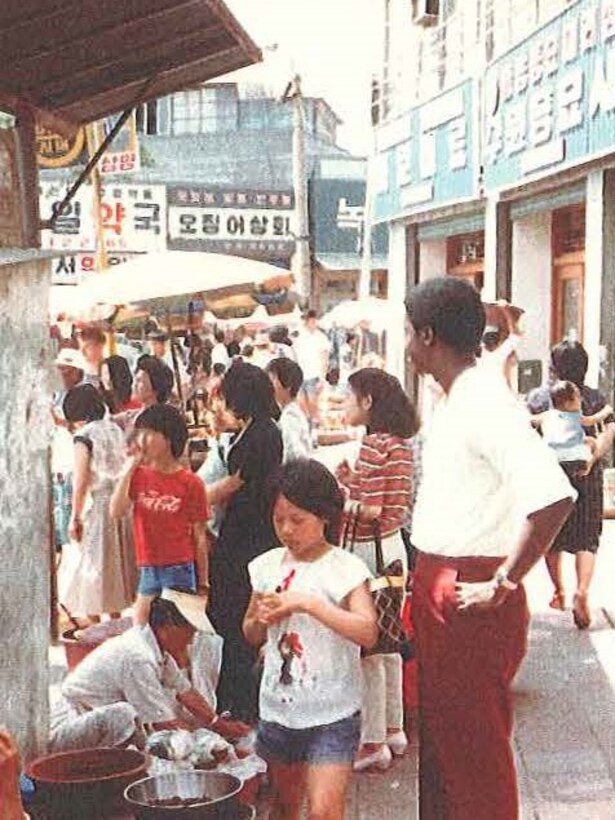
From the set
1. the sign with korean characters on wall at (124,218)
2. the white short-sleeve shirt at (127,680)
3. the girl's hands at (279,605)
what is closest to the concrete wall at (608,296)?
the white short-sleeve shirt at (127,680)

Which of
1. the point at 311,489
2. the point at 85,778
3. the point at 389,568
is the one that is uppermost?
the point at 311,489

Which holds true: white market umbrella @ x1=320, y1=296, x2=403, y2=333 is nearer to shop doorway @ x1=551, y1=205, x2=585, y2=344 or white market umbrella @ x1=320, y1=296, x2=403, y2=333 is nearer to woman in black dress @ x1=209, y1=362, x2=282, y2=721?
shop doorway @ x1=551, y1=205, x2=585, y2=344

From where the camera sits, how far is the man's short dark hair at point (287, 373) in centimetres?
782

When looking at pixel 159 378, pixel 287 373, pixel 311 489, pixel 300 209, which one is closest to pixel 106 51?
pixel 311 489

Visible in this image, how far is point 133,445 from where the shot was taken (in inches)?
286

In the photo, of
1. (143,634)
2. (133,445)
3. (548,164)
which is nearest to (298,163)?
(548,164)

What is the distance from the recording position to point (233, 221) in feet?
124

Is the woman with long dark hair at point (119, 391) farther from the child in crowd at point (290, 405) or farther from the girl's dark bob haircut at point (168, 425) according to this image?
the girl's dark bob haircut at point (168, 425)

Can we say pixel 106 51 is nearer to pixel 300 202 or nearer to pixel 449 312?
pixel 449 312

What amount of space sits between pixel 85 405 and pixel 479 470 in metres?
4.48

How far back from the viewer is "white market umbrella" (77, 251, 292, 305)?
1056 centimetres

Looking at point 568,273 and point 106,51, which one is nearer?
point 106,51

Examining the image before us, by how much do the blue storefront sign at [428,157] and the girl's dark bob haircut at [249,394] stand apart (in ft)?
40.4

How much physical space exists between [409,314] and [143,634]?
7.71 ft
